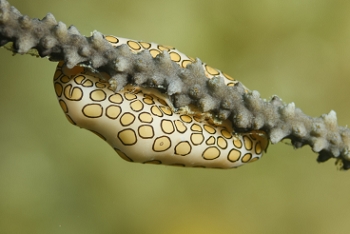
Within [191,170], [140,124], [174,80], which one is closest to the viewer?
[174,80]

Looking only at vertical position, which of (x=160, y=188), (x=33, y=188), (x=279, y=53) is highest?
(x=279, y=53)

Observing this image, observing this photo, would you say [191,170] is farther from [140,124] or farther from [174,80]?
[174,80]

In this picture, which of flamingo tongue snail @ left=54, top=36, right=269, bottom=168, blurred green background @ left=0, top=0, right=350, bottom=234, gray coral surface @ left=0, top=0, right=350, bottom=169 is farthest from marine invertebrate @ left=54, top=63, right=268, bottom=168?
blurred green background @ left=0, top=0, right=350, bottom=234

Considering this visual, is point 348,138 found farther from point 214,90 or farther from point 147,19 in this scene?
point 147,19

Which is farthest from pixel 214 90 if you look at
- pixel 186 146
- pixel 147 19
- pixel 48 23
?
pixel 147 19

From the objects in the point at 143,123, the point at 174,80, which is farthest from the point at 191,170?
the point at 174,80

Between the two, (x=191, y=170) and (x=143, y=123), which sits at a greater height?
(x=191, y=170)

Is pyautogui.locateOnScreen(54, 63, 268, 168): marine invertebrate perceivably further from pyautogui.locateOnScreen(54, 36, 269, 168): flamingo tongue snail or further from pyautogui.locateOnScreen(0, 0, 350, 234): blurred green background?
pyautogui.locateOnScreen(0, 0, 350, 234): blurred green background
